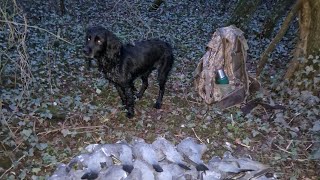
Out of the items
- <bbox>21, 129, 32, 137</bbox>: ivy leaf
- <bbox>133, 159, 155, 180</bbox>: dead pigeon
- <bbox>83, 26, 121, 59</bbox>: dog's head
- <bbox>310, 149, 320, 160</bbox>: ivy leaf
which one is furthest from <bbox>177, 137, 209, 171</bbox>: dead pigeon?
<bbox>21, 129, 32, 137</bbox>: ivy leaf

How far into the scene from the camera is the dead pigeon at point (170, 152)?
15.2ft

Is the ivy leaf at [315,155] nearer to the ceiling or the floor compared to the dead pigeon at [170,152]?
nearer to the ceiling

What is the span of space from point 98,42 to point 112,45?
0.22 m

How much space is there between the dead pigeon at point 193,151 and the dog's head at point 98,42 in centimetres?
171

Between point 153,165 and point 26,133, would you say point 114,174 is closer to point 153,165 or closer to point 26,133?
point 153,165

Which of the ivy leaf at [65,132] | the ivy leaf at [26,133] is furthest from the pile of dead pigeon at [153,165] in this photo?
the ivy leaf at [26,133]

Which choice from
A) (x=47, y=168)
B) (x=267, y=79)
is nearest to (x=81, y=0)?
(x=267, y=79)

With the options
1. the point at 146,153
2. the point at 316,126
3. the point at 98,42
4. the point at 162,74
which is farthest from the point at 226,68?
the point at 146,153

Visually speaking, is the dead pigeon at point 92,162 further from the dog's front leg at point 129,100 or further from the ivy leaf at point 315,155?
the ivy leaf at point 315,155

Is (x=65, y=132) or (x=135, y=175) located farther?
(x=65, y=132)

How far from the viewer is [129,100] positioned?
5945mm

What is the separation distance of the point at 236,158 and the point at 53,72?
3.97 metres

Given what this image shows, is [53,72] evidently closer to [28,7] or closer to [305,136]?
[305,136]

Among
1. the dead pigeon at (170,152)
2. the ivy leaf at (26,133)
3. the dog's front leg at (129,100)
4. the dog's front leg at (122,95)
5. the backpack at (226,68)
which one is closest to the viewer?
the dead pigeon at (170,152)
